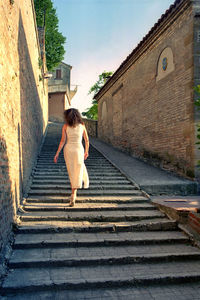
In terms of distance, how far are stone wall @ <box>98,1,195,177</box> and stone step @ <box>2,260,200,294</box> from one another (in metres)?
4.21

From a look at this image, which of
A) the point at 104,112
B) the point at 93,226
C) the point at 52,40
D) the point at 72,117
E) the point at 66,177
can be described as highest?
the point at 52,40

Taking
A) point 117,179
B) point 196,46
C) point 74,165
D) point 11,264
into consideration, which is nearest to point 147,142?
point 117,179

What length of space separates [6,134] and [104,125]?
1305cm

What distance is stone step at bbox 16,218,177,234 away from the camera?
153 inches

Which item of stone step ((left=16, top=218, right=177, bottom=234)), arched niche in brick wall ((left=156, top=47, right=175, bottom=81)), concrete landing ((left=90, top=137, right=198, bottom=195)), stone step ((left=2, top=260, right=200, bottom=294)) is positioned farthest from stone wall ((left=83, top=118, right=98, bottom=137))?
stone step ((left=2, top=260, right=200, bottom=294))

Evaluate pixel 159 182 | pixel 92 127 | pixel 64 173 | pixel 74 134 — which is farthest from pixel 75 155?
pixel 92 127

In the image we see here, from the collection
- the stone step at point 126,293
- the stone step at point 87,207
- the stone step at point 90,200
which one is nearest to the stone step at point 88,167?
the stone step at point 90,200

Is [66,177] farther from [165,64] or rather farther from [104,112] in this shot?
[104,112]

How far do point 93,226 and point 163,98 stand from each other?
5.75 meters

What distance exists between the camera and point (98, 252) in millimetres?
3416

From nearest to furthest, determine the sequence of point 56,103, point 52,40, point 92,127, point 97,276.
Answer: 1. point 97,276
2. point 92,127
3. point 52,40
4. point 56,103

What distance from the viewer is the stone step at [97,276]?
8.89 ft

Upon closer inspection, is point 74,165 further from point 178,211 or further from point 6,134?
point 178,211

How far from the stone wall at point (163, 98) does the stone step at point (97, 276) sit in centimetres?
421
